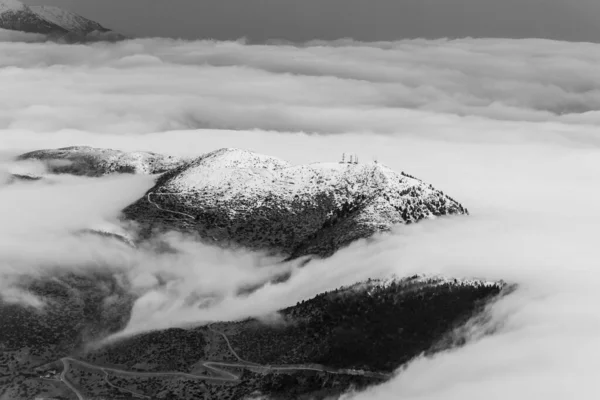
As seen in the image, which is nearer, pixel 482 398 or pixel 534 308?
pixel 482 398

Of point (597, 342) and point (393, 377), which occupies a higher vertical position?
point (597, 342)

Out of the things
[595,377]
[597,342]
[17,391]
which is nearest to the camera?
[595,377]

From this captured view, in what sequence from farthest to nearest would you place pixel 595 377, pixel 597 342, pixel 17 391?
pixel 17 391
pixel 597 342
pixel 595 377

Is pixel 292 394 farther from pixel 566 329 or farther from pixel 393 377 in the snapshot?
pixel 566 329

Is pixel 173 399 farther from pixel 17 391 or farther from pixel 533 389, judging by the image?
pixel 533 389

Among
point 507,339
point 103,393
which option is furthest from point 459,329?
point 103,393

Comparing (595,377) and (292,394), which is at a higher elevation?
(595,377)

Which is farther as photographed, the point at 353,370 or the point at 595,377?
the point at 353,370

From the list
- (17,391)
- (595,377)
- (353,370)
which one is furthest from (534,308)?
(17,391)
